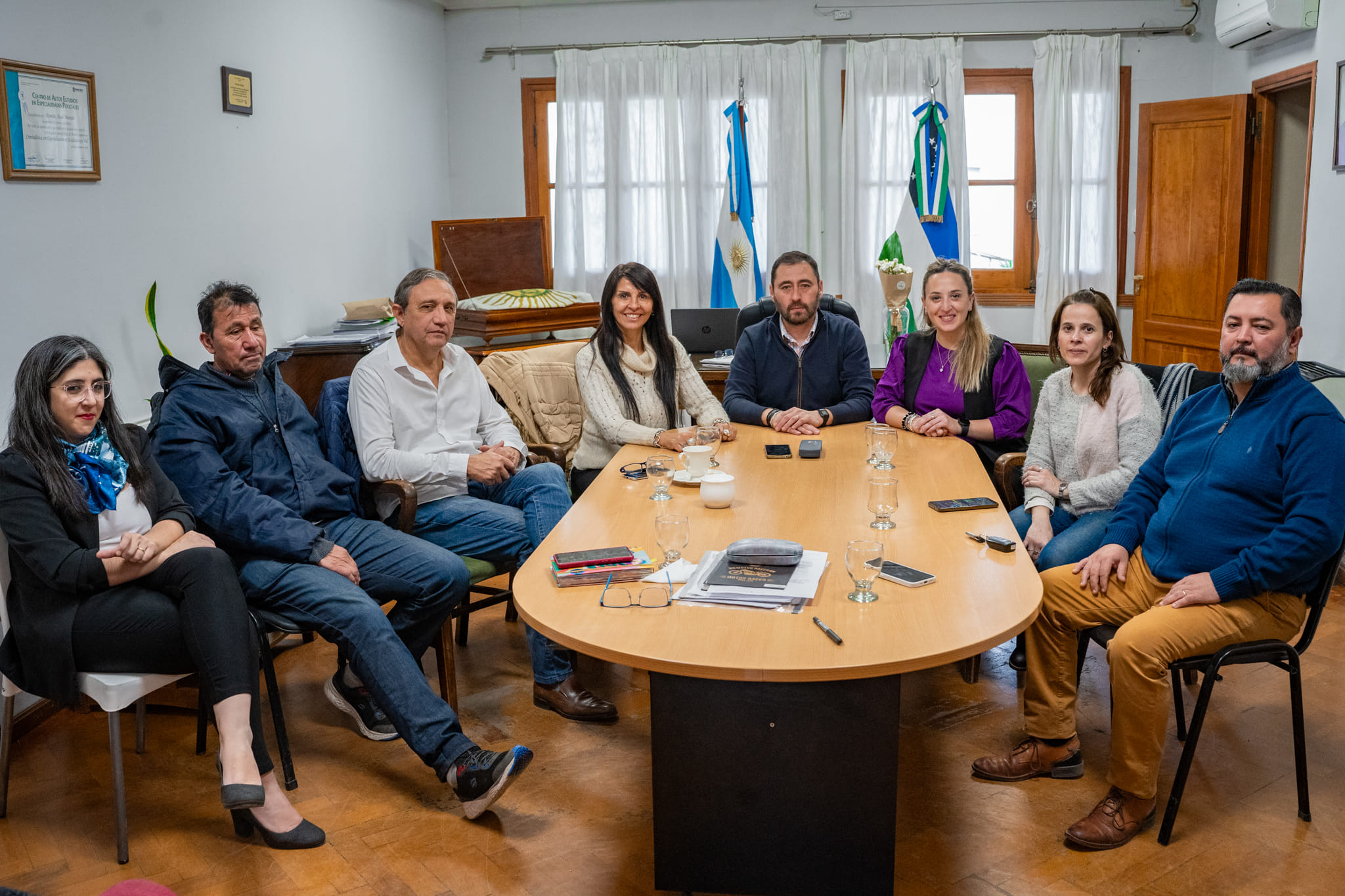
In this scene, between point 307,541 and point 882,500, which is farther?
point 307,541

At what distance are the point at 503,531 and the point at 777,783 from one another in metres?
1.31

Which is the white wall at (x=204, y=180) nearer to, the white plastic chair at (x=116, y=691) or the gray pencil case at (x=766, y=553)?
the white plastic chair at (x=116, y=691)

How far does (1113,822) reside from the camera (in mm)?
2354

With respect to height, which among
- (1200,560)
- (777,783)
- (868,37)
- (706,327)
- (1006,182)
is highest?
(868,37)

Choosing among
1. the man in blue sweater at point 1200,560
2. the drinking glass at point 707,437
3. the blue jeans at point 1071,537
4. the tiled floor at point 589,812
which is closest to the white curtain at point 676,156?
the drinking glass at point 707,437

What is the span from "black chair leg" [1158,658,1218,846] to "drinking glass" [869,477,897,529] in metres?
0.74

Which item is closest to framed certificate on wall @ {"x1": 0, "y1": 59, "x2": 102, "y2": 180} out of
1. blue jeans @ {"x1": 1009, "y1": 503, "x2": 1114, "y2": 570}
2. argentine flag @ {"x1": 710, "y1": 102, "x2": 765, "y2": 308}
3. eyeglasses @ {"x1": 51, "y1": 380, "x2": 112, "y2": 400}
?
eyeglasses @ {"x1": 51, "y1": 380, "x2": 112, "y2": 400}

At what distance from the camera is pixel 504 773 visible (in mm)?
2453

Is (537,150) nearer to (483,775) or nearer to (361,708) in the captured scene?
(361,708)

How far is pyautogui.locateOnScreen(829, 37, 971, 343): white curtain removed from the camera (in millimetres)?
6227

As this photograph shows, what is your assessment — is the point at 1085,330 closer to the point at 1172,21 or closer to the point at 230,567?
the point at 230,567

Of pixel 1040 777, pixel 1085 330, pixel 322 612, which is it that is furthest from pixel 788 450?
pixel 322 612

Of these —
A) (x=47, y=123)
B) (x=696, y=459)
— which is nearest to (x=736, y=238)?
(x=696, y=459)

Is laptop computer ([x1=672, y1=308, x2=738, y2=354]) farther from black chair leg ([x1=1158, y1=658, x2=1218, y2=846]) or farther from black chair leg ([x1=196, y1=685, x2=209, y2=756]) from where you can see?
Answer: black chair leg ([x1=1158, y1=658, x2=1218, y2=846])
